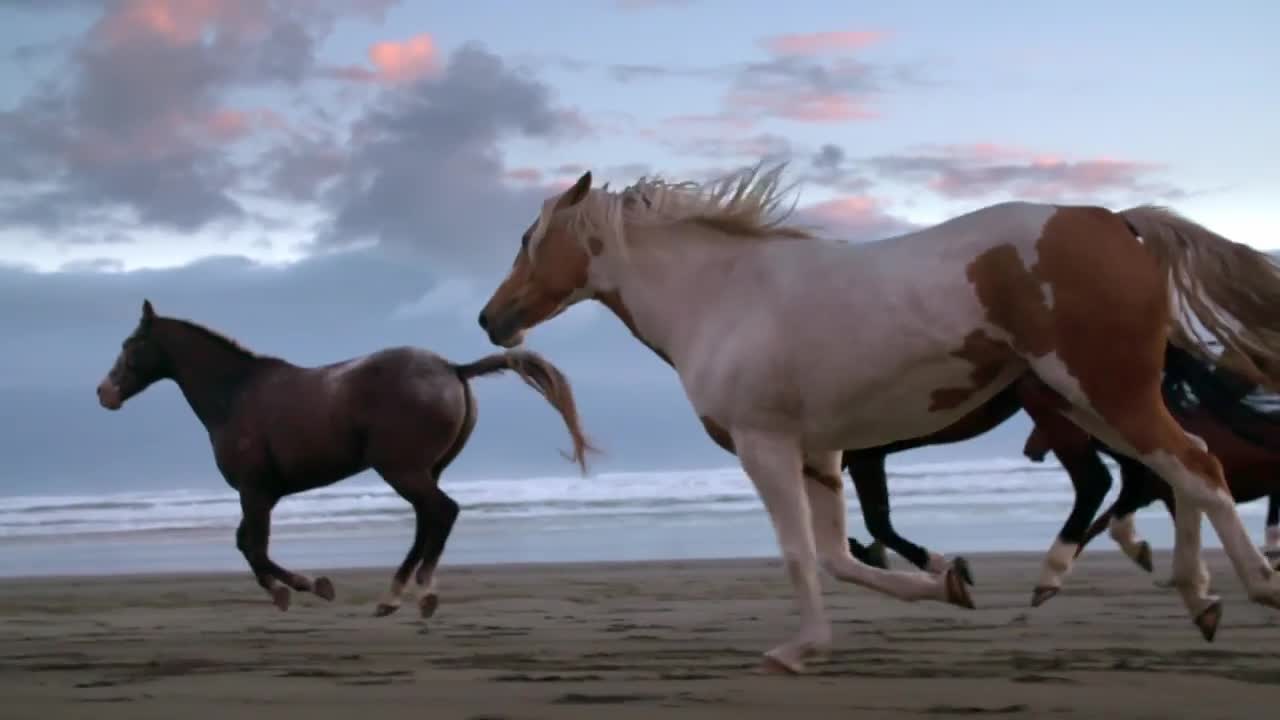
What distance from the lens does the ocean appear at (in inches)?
693

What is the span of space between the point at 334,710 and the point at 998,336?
239 centimetres

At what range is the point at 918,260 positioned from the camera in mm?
5848

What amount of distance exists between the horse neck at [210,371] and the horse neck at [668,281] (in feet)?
15.5

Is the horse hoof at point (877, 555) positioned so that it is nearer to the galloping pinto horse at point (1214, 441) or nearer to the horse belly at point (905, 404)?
the galloping pinto horse at point (1214, 441)

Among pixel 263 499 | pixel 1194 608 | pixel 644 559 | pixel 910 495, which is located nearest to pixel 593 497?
pixel 910 495

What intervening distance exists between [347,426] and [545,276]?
3682 mm

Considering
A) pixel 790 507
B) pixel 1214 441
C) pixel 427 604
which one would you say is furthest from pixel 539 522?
pixel 790 507

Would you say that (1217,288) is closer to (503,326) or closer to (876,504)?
(503,326)

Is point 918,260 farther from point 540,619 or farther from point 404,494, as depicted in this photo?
point 404,494

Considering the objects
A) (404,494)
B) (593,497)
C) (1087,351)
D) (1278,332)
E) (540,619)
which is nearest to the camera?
(1087,351)

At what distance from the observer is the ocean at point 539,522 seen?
57.8 feet

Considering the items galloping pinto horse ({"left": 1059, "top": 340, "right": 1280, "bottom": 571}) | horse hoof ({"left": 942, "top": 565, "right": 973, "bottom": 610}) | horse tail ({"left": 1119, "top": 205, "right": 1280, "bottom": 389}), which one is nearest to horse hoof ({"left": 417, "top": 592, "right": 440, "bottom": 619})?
galloping pinto horse ({"left": 1059, "top": 340, "right": 1280, "bottom": 571})

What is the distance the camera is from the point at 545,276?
675 centimetres

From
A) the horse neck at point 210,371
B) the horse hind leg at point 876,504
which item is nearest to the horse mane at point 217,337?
the horse neck at point 210,371
